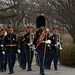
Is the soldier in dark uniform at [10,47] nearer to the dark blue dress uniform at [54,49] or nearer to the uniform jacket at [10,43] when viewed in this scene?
the uniform jacket at [10,43]

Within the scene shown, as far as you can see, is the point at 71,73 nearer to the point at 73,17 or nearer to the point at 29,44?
the point at 29,44

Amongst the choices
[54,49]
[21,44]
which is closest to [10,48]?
[21,44]

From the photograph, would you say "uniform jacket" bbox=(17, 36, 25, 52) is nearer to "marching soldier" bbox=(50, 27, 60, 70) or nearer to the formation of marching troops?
the formation of marching troops

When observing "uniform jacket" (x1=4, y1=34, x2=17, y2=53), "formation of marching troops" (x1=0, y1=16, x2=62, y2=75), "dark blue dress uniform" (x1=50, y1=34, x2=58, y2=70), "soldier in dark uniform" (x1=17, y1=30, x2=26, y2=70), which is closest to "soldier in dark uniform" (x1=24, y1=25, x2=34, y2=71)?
"formation of marching troops" (x1=0, y1=16, x2=62, y2=75)

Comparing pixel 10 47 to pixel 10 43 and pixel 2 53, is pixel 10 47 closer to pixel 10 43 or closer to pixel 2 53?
pixel 10 43

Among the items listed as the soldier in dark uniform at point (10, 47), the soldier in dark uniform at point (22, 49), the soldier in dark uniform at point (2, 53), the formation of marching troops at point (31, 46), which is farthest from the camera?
the soldier in dark uniform at point (22, 49)

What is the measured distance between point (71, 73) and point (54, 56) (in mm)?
1731

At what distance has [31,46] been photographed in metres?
14.8

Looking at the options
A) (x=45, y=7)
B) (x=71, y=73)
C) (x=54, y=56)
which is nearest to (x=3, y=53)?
(x=54, y=56)

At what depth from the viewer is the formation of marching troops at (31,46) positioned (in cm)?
1266

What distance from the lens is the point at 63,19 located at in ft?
74.9

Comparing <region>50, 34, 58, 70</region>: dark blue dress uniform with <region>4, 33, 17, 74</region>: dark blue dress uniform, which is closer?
<region>4, 33, 17, 74</region>: dark blue dress uniform

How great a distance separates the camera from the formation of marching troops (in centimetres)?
1266

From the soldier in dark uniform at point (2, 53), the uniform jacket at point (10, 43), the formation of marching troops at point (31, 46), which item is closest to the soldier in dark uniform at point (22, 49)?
the formation of marching troops at point (31, 46)
